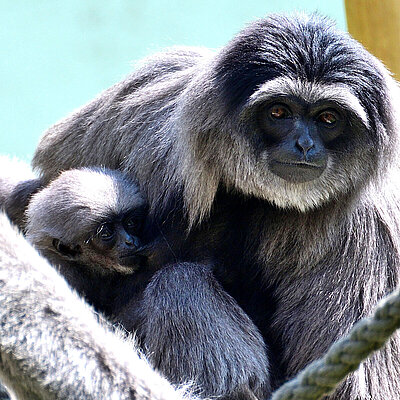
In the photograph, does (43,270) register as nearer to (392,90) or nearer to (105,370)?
(105,370)

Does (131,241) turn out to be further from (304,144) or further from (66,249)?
(304,144)

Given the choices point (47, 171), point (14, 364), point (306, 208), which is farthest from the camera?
point (47, 171)

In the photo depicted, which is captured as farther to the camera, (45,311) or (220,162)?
(220,162)

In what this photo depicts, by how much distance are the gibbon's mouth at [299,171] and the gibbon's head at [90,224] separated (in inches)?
44.4

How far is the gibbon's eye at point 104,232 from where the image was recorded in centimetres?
485

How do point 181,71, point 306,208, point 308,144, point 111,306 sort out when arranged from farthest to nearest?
1. point 181,71
2. point 111,306
3. point 306,208
4. point 308,144

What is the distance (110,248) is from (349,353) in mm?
2588

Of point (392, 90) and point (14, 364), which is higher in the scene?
point (392, 90)

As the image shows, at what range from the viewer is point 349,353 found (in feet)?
7.96

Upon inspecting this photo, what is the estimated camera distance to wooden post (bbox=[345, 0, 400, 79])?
5785 mm

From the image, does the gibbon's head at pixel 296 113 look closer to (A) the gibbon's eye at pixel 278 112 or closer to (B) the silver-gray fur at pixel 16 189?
(A) the gibbon's eye at pixel 278 112

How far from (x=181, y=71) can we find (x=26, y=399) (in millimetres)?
2836

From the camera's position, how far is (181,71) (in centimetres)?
540

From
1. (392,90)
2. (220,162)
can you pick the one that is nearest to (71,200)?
(220,162)
